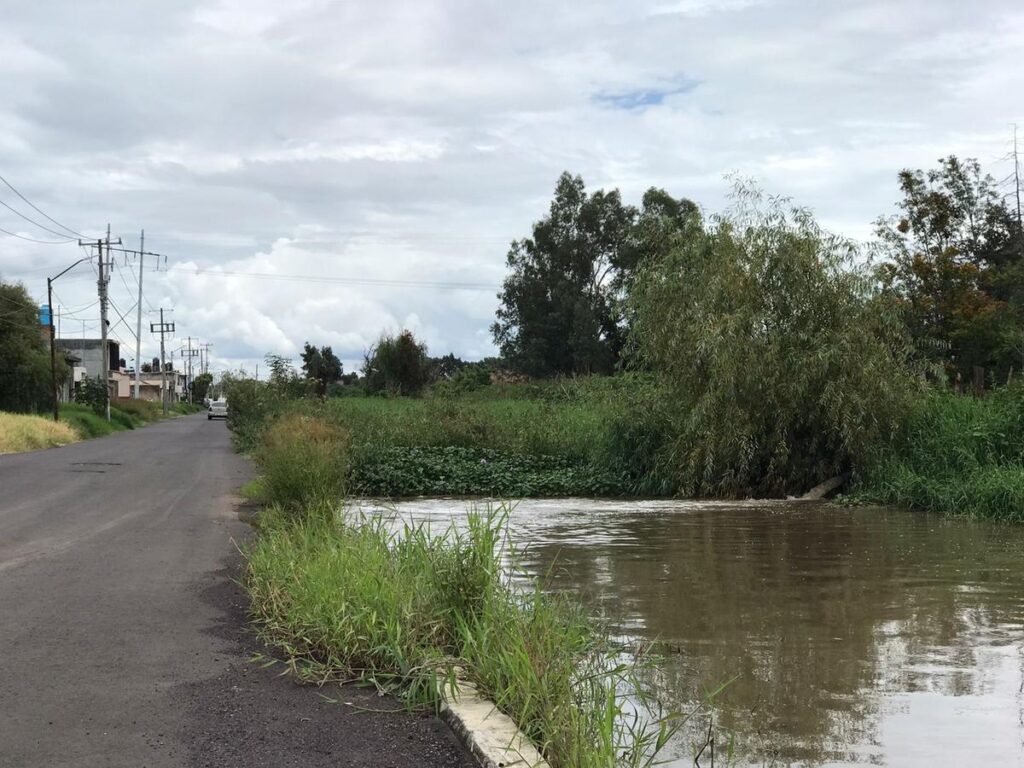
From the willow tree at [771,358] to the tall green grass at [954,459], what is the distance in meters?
0.53

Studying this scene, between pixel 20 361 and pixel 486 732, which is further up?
Answer: pixel 20 361

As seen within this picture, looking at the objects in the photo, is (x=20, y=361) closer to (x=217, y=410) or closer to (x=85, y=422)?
(x=85, y=422)

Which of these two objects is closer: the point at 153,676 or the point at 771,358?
the point at 153,676

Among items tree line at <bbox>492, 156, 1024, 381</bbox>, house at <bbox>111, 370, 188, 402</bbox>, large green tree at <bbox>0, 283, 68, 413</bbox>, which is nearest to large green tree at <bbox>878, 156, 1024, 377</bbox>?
tree line at <bbox>492, 156, 1024, 381</bbox>

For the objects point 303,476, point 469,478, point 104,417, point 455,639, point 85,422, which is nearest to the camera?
point 455,639

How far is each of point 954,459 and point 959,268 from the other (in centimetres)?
1963

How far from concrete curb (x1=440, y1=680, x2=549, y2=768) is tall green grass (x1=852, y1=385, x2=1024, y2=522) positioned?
547 inches

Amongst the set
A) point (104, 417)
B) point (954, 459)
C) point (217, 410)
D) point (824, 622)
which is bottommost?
point (824, 622)

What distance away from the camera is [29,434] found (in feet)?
122

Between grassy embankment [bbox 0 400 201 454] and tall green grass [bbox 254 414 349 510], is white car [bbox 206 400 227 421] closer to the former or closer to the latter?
grassy embankment [bbox 0 400 201 454]

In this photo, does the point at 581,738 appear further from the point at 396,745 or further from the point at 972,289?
the point at 972,289

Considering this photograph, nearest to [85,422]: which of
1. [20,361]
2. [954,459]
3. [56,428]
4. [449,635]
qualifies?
[20,361]

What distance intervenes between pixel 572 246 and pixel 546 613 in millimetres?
61358

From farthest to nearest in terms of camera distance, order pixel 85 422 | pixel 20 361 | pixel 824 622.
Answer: pixel 20 361 < pixel 85 422 < pixel 824 622
